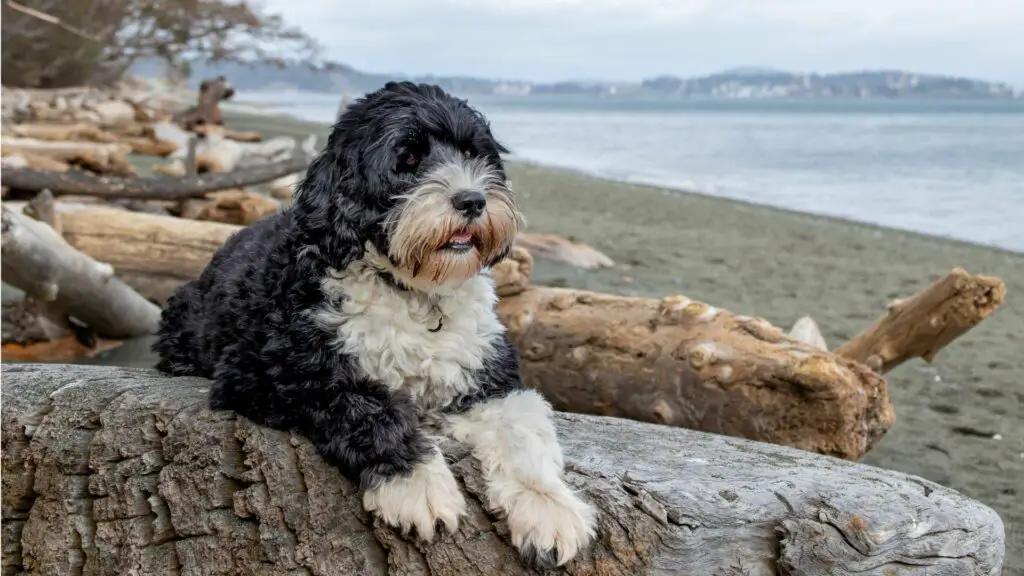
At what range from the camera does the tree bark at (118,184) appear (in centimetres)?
841

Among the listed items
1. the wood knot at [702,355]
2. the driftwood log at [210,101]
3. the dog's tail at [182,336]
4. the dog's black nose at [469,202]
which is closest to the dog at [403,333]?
the dog's black nose at [469,202]

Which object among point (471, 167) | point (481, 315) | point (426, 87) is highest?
point (426, 87)

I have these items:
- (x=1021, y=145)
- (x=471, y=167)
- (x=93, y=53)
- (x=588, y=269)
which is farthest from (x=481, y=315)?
(x=1021, y=145)

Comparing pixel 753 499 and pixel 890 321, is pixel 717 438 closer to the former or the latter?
pixel 753 499

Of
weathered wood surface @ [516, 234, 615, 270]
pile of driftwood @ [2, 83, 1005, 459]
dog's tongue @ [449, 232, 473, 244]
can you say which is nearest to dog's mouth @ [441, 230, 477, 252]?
dog's tongue @ [449, 232, 473, 244]

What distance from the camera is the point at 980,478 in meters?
5.35

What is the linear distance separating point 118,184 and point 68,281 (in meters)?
2.61

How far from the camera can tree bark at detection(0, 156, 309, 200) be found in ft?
27.6

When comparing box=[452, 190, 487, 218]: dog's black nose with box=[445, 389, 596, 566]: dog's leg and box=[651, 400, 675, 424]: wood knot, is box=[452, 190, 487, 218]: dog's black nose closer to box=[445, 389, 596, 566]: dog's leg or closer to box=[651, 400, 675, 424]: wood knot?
box=[445, 389, 596, 566]: dog's leg

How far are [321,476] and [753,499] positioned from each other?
1431 millimetres

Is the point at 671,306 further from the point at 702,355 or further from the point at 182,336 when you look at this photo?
the point at 182,336

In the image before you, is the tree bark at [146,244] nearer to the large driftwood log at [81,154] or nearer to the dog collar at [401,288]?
the dog collar at [401,288]

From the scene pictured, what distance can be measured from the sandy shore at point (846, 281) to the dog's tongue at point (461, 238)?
3129mm

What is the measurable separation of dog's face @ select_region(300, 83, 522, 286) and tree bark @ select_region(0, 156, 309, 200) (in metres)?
6.17
